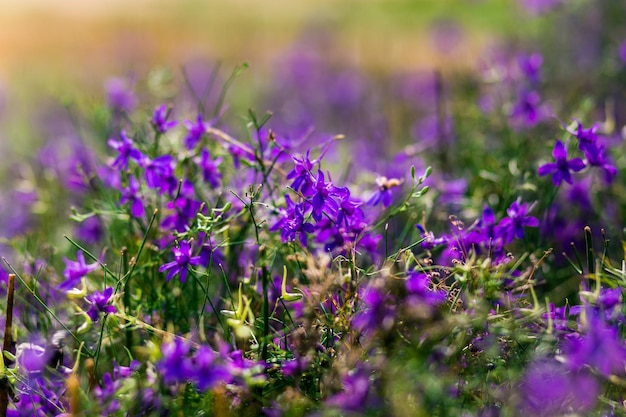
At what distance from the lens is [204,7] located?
421 inches

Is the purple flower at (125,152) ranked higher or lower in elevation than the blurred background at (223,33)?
higher

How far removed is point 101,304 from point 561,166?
94 centimetres

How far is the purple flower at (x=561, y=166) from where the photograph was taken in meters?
1.61

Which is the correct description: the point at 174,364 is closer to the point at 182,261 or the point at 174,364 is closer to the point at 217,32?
the point at 182,261

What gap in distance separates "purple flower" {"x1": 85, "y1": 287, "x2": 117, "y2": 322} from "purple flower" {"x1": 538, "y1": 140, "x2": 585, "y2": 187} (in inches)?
34.4

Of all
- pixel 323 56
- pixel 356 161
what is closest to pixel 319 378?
pixel 356 161

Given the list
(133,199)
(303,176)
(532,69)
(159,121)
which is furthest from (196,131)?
(532,69)

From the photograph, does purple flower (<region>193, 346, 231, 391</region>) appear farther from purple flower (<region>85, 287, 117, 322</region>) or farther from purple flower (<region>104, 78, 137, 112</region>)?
purple flower (<region>104, 78, 137, 112</region>)

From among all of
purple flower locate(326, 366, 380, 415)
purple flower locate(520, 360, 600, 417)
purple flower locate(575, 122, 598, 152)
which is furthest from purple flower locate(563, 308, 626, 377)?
purple flower locate(575, 122, 598, 152)

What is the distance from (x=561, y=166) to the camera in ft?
5.35

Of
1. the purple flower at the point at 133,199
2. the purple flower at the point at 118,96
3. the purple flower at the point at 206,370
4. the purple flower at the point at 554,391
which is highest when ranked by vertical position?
the purple flower at the point at 118,96

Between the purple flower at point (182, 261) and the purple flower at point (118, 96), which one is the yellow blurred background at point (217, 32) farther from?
the purple flower at point (182, 261)

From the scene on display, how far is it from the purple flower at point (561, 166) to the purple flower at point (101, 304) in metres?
0.87

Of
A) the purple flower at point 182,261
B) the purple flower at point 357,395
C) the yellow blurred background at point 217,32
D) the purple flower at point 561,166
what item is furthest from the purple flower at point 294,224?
the yellow blurred background at point 217,32
